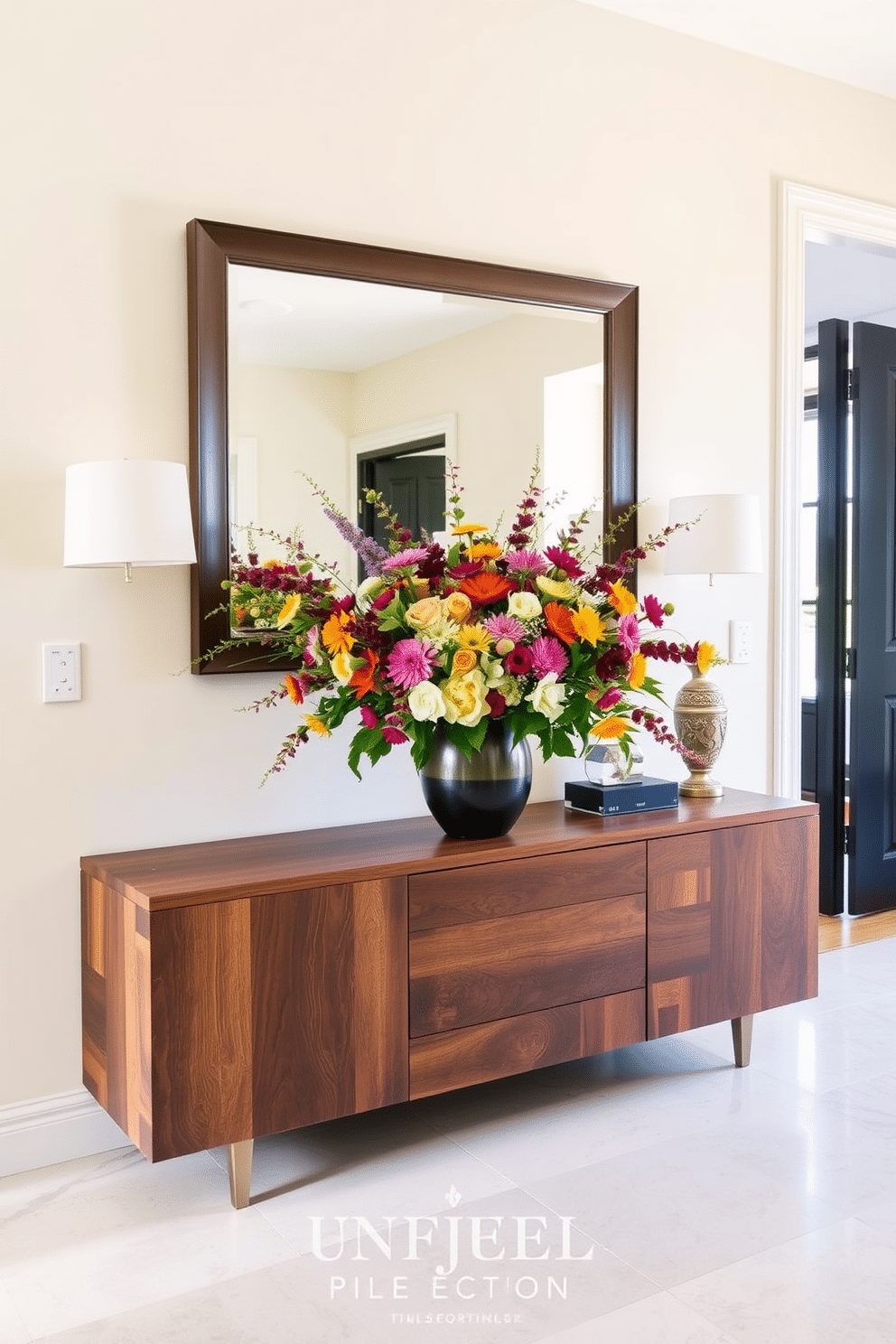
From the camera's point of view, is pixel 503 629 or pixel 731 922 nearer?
pixel 503 629

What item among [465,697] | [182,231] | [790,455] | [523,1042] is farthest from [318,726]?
[790,455]

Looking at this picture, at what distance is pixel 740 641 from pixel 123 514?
192 centimetres

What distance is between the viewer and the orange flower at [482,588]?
231cm

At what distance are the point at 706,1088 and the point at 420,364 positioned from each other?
1.82 m

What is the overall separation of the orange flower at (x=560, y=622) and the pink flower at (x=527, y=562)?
0.35 feet

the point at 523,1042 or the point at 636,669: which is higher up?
the point at 636,669

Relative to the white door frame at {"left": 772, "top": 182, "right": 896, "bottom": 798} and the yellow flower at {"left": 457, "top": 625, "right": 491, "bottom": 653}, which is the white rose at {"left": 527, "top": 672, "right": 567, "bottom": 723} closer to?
the yellow flower at {"left": 457, "top": 625, "right": 491, "bottom": 653}

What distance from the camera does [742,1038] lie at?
2.88 m

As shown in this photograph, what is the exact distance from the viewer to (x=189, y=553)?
2.31m

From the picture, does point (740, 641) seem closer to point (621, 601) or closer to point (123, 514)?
point (621, 601)

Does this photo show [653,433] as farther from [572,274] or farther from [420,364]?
[420,364]

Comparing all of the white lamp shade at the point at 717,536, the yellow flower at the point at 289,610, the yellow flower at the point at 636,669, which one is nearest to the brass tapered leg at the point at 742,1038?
the yellow flower at the point at 636,669

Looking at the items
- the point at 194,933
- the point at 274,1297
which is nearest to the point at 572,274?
the point at 194,933

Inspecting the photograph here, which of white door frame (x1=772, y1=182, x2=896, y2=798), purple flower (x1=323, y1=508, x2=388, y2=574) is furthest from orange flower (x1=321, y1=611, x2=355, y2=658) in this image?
white door frame (x1=772, y1=182, x2=896, y2=798)
